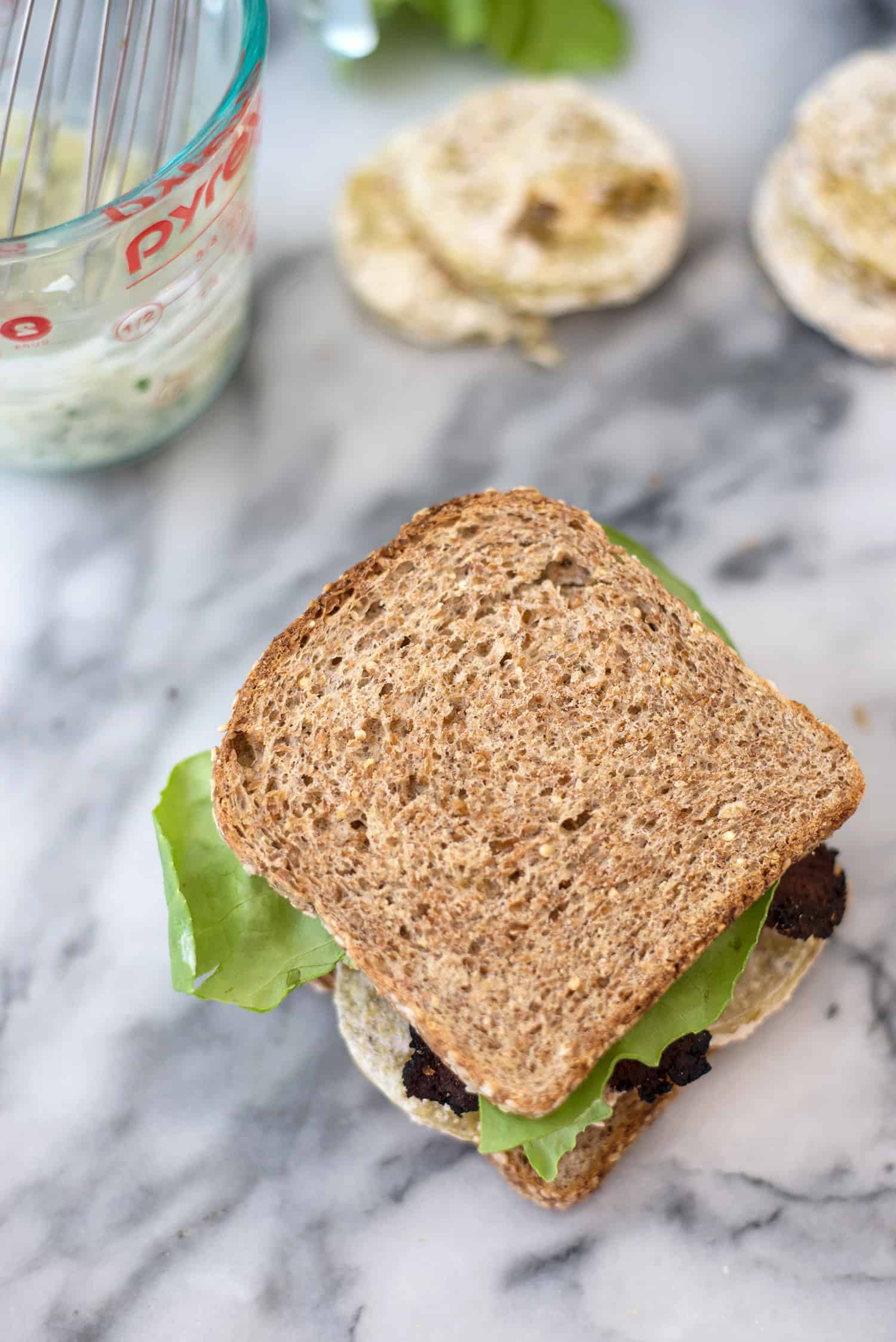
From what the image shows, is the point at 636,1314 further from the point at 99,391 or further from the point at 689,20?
the point at 689,20

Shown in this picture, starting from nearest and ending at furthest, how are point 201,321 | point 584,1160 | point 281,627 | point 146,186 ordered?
point 146,186 → point 584,1160 → point 201,321 → point 281,627

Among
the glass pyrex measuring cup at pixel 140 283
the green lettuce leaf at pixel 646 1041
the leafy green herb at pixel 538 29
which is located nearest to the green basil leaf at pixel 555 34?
the leafy green herb at pixel 538 29

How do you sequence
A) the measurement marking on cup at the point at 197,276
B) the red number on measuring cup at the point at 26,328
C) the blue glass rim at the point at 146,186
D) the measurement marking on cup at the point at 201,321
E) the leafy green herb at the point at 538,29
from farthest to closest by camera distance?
the leafy green herb at the point at 538,29, the measurement marking on cup at the point at 201,321, the measurement marking on cup at the point at 197,276, the red number on measuring cup at the point at 26,328, the blue glass rim at the point at 146,186

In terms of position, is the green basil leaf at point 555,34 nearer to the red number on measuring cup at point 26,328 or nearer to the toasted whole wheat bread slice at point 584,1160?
the red number on measuring cup at point 26,328

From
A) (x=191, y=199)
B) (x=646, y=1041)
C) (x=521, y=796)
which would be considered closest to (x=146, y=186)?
(x=191, y=199)

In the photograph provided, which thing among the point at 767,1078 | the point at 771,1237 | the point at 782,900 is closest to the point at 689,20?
the point at 782,900

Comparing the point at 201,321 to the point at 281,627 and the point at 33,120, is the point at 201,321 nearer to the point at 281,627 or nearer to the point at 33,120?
the point at 33,120
